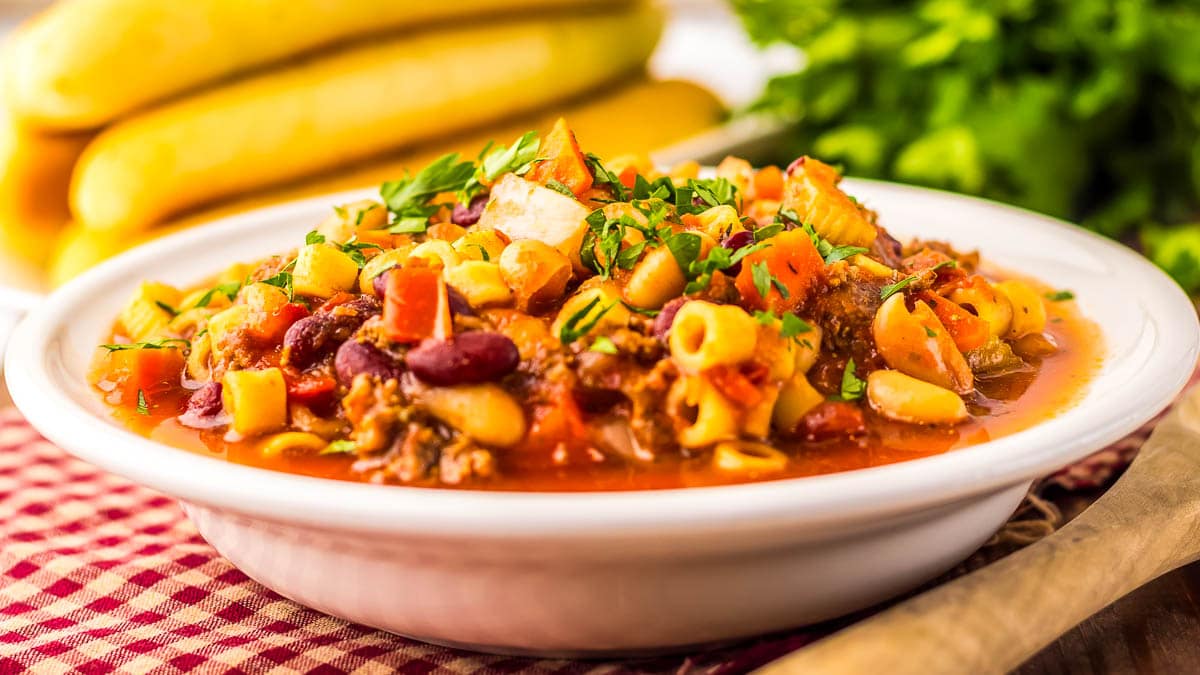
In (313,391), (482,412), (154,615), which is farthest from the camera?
(154,615)

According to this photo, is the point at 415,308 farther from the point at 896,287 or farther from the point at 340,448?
the point at 896,287

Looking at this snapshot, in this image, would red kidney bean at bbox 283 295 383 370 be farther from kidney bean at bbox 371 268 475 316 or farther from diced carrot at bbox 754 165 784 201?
diced carrot at bbox 754 165 784 201

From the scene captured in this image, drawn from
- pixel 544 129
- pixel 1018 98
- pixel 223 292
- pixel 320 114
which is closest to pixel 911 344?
pixel 223 292

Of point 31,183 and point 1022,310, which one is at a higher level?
point 31,183

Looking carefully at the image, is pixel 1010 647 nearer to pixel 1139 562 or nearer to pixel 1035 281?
pixel 1139 562

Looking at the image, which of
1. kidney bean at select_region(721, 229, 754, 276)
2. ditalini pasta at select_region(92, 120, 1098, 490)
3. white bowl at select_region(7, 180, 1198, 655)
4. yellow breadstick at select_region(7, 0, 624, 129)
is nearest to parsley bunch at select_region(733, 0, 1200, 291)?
yellow breadstick at select_region(7, 0, 624, 129)

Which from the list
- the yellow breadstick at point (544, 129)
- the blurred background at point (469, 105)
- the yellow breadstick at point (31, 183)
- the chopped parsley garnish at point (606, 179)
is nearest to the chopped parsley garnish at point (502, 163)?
the chopped parsley garnish at point (606, 179)

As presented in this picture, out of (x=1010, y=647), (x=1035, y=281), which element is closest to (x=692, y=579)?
(x=1010, y=647)

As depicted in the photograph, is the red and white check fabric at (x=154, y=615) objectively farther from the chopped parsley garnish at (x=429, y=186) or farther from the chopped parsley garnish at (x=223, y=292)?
the chopped parsley garnish at (x=429, y=186)
